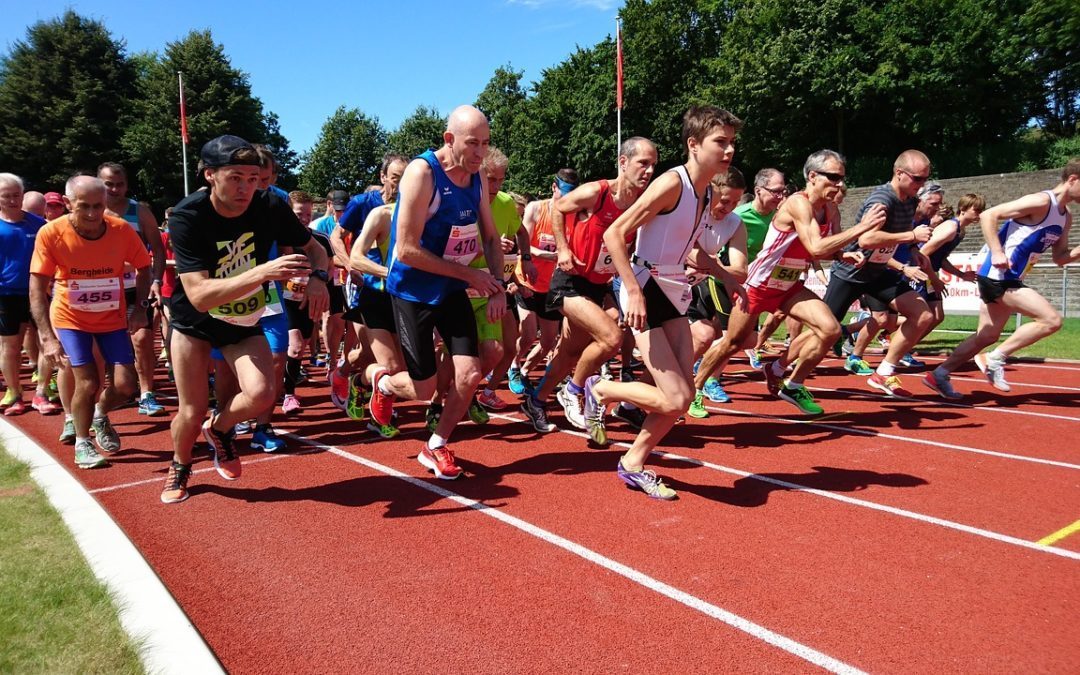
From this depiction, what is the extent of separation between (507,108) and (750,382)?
68.9 meters

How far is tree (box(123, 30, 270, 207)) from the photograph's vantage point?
151 feet

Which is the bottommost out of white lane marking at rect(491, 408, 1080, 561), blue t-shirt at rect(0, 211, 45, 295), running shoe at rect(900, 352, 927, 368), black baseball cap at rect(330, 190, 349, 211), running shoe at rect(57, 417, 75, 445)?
white lane marking at rect(491, 408, 1080, 561)

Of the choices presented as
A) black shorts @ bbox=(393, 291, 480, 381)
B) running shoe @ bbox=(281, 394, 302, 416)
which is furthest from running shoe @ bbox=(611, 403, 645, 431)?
running shoe @ bbox=(281, 394, 302, 416)

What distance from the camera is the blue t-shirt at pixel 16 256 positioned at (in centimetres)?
707

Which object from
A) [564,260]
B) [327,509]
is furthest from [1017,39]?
[327,509]

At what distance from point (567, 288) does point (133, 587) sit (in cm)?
355

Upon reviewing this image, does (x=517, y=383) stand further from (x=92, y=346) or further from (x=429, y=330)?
(x=92, y=346)

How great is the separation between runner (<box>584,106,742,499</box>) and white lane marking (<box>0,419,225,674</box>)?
2606mm

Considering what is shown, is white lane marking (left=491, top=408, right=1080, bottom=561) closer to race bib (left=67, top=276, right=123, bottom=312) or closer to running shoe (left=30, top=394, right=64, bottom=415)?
race bib (left=67, top=276, right=123, bottom=312)

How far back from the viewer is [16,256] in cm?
718

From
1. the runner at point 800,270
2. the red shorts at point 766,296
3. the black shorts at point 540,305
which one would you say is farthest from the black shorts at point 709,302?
the black shorts at point 540,305

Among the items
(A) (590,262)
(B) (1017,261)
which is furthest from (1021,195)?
(A) (590,262)

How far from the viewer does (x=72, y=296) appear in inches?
209

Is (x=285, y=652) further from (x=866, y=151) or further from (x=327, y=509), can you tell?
(x=866, y=151)
